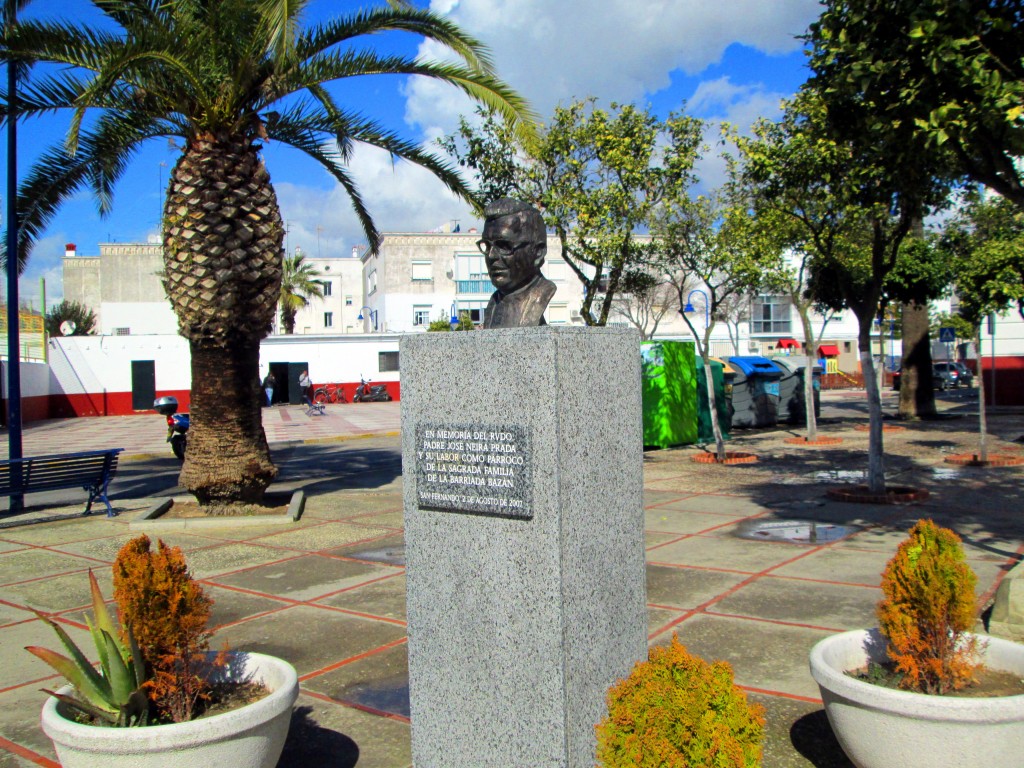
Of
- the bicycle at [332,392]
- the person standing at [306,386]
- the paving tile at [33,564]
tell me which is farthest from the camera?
the bicycle at [332,392]

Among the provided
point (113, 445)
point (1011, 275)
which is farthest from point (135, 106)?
point (1011, 275)

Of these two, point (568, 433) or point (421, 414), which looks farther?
point (421, 414)

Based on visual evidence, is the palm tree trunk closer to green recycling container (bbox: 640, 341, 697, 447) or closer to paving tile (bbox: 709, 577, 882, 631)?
paving tile (bbox: 709, 577, 882, 631)

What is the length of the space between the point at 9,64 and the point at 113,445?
12619 mm

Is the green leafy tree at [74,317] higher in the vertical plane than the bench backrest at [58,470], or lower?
higher

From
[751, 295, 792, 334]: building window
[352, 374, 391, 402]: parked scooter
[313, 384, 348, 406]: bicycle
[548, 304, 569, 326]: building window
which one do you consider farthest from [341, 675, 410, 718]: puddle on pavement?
[751, 295, 792, 334]: building window

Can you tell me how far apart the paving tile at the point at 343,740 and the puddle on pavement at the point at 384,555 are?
337cm

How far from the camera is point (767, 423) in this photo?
22938 millimetres

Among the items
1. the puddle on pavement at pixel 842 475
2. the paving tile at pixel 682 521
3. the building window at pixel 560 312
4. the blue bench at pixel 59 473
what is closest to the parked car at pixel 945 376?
the building window at pixel 560 312

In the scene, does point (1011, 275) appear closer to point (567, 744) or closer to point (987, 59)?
point (987, 59)

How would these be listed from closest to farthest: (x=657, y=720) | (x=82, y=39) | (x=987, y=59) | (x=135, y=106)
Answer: (x=657, y=720), (x=987, y=59), (x=82, y=39), (x=135, y=106)

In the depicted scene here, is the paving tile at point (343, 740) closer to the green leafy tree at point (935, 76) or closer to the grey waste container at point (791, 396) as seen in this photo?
the green leafy tree at point (935, 76)

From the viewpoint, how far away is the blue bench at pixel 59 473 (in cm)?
1059

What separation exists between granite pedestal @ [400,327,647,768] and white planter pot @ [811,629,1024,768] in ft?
2.87
